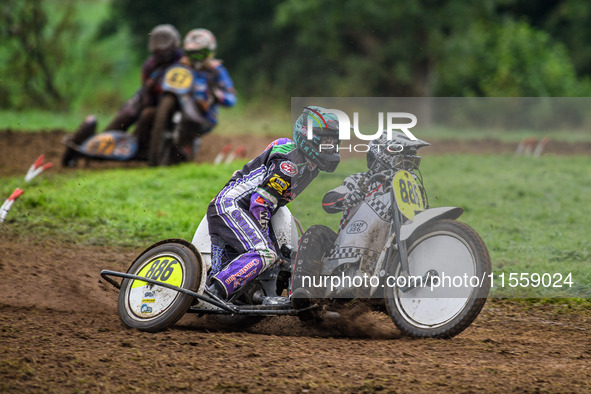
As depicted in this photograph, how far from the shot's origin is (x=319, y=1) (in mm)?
28453

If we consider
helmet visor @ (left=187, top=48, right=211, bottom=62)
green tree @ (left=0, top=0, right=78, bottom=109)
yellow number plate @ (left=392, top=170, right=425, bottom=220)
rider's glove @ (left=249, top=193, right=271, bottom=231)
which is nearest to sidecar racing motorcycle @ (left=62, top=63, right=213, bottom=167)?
helmet visor @ (left=187, top=48, right=211, bottom=62)

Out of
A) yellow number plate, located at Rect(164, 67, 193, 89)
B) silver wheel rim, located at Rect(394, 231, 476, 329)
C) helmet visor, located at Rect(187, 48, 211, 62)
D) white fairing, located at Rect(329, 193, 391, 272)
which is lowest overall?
silver wheel rim, located at Rect(394, 231, 476, 329)

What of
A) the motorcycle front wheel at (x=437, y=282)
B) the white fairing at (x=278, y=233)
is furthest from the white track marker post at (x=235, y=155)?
the motorcycle front wheel at (x=437, y=282)

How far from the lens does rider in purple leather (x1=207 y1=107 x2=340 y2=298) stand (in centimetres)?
600

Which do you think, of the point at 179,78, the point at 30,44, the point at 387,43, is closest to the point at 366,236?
the point at 179,78

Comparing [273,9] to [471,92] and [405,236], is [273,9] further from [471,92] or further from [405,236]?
[405,236]

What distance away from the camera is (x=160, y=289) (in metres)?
6.04

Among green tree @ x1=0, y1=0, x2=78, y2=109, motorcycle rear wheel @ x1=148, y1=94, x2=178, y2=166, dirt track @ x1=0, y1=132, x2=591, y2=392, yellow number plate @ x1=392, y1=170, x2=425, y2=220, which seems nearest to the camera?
dirt track @ x1=0, y1=132, x2=591, y2=392

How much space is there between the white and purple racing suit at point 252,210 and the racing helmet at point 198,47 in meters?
8.19

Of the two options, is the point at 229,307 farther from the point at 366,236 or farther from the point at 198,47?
the point at 198,47

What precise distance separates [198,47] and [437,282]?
936 centimetres

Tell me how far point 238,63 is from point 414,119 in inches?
1189

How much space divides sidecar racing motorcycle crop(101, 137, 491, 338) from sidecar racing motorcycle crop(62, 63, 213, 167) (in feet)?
24.4

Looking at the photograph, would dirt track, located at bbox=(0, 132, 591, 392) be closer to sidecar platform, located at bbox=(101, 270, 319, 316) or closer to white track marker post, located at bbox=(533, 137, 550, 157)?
sidecar platform, located at bbox=(101, 270, 319, 316)
